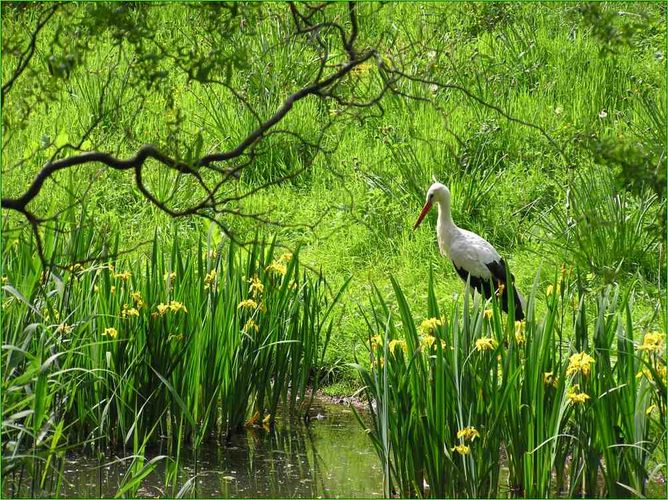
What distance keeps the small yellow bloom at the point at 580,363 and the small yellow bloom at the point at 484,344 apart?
25cm

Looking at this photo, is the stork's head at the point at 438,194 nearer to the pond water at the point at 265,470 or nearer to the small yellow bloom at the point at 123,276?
the pond water at the point at 265,470

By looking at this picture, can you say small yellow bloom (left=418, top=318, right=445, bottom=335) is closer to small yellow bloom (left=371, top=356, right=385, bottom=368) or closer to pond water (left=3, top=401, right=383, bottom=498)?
small yellow bloom (left=371, top=356, right=385, bottom=368)

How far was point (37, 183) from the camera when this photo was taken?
2.54m

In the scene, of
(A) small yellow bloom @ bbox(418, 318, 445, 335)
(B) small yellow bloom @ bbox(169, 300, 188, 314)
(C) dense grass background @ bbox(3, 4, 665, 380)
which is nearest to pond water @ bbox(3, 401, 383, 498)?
(B) small yellow bloom @ bbox(169, 300, 188, 314)

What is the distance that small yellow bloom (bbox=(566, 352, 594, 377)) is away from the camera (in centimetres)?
350

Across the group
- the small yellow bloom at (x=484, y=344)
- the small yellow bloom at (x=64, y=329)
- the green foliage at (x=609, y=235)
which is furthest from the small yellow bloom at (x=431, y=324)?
the green foliage at (x=609, y=235)

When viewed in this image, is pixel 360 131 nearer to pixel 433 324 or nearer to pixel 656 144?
pixel 656 144

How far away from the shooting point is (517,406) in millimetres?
3639

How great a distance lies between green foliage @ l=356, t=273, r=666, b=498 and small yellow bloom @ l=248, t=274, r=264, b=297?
0.95 metres

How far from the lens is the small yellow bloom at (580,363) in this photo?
11.5 ft

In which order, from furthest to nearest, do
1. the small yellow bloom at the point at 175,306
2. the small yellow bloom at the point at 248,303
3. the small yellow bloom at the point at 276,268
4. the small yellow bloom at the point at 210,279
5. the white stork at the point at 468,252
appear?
the white stork at the point at 468,252 < the small yellow bloom at the point at 276,268 < the small yellow bloom at the point at 210,279 < the small yellow bloom at the point at 248,303 < the small yellow bloom at the point at 175,306

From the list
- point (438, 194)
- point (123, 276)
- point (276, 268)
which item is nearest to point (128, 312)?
point (123, 276)

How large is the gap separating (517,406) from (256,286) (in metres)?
1.36

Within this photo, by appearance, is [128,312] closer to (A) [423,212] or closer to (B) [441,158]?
(A) [423,212]
